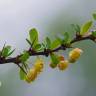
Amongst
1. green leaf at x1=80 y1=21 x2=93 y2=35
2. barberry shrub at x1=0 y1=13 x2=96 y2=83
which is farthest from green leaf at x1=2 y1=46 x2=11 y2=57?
green leaf at x1=80 y1=21 x2=93 y2=35

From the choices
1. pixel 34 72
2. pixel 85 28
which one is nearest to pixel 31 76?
pixel 34 72

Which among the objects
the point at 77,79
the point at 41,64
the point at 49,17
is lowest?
the point at 77,79

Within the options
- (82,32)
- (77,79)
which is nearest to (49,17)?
(77,79)

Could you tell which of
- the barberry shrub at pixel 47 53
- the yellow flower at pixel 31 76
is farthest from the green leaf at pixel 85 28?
the yellow flower at pixel 31 76

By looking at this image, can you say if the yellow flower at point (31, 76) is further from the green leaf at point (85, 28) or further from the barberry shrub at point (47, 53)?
the green leaf at point (85, 28)

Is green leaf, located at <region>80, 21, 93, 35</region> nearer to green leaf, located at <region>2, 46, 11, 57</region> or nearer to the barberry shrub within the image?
the barberry shrub

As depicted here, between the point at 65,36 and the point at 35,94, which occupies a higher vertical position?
the point at 65,36

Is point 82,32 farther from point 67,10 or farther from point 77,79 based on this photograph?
point 67,10

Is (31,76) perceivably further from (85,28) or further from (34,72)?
(85,28)

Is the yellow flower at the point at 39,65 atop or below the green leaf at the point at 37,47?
below

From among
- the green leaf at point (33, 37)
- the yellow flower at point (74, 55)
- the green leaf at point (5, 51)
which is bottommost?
the yellow flower at point (74, 55)

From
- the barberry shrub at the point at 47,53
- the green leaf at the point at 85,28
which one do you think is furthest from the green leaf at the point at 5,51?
the green leaf at the point at 85,28
